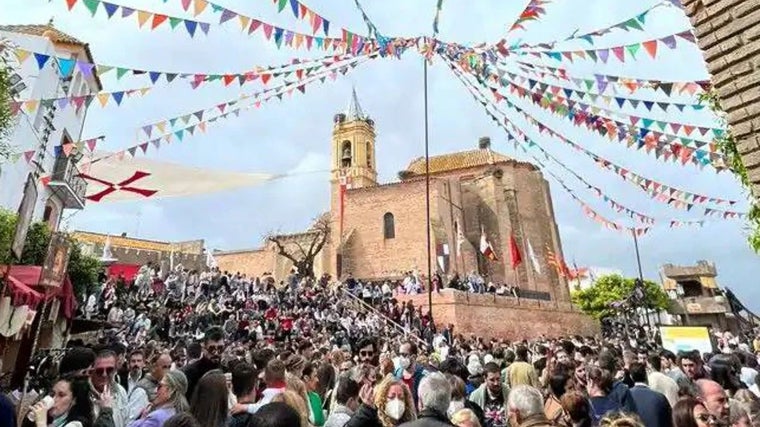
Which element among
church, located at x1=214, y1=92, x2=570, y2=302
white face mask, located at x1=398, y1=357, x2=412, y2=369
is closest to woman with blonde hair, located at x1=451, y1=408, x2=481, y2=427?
white face mask, located at x1=398, y1=357, x2=412, y2=369

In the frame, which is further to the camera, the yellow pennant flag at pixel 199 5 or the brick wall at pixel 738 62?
the yellow pennant flag at pixel 199 5

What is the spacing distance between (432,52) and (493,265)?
101 ft

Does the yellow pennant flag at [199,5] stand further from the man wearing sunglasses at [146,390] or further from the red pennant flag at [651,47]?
the red pennant flag at [651,47]

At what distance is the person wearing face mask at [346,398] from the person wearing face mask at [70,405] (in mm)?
1795

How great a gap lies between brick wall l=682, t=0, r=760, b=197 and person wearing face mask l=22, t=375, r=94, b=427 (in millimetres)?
5303

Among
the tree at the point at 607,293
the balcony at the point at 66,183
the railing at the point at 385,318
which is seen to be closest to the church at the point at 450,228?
the tree at the point at 607,293

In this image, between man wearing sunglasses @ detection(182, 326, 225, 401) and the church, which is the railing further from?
man wearing sunglasses @ detection(182, 326, 225, 401)

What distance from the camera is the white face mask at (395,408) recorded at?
3.58 metres

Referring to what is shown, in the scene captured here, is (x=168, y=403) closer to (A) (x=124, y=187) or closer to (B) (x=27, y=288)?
(B) (x=27, y=288)

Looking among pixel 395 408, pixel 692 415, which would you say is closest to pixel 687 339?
pixel 692 415

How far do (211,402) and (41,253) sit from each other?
13.7m

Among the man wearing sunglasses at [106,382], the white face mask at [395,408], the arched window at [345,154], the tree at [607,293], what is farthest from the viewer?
the arched window at [345,154]

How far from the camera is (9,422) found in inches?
121

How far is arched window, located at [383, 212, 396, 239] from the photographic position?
39281 mm
